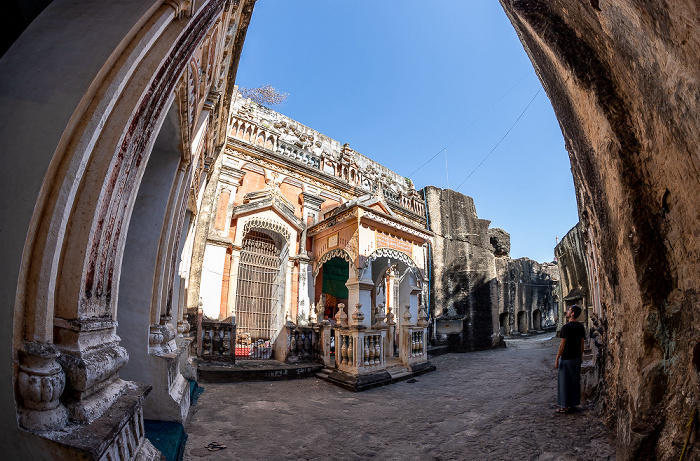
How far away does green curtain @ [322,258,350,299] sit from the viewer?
1173cm

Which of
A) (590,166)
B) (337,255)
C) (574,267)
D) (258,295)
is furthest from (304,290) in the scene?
(574,267)

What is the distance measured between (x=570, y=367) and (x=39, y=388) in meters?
5.44

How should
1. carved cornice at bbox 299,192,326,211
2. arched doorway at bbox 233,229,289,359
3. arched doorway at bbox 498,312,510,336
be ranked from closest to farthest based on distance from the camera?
1. arched doorway at bbox 233,229,289,359
2. carved cornice at bbox 299,192,326,211
3. arched doorway at bbox 498,312,510,336

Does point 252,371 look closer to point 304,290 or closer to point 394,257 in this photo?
point 304,290

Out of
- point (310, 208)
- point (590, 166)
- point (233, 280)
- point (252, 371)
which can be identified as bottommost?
point (252, 371)

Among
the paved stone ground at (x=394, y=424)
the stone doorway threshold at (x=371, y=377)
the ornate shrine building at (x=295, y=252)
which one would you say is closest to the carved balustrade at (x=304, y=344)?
the ornate shrine building at (x=295, y=252)

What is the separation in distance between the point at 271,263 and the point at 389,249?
3714mm

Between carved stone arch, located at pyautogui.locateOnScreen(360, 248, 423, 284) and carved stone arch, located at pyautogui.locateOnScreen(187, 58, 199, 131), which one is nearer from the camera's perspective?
carved stone arch, located at pyautogui.locateOnScreen(187, 58, 199, 131)

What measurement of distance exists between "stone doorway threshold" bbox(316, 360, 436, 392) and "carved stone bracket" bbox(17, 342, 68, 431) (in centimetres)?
606

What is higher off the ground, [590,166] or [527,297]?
[590,166]

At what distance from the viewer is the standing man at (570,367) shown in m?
4.50

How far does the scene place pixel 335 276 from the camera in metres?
11.9

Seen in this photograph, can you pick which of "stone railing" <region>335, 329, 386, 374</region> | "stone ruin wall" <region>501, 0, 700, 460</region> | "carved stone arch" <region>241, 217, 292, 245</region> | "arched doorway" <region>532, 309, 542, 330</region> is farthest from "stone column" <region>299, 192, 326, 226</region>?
"arched doorway" <region>532, 309, 542, 330</region>

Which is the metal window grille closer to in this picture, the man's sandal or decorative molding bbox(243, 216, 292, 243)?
decorative molding bbox(243, 216, 292, 243)
